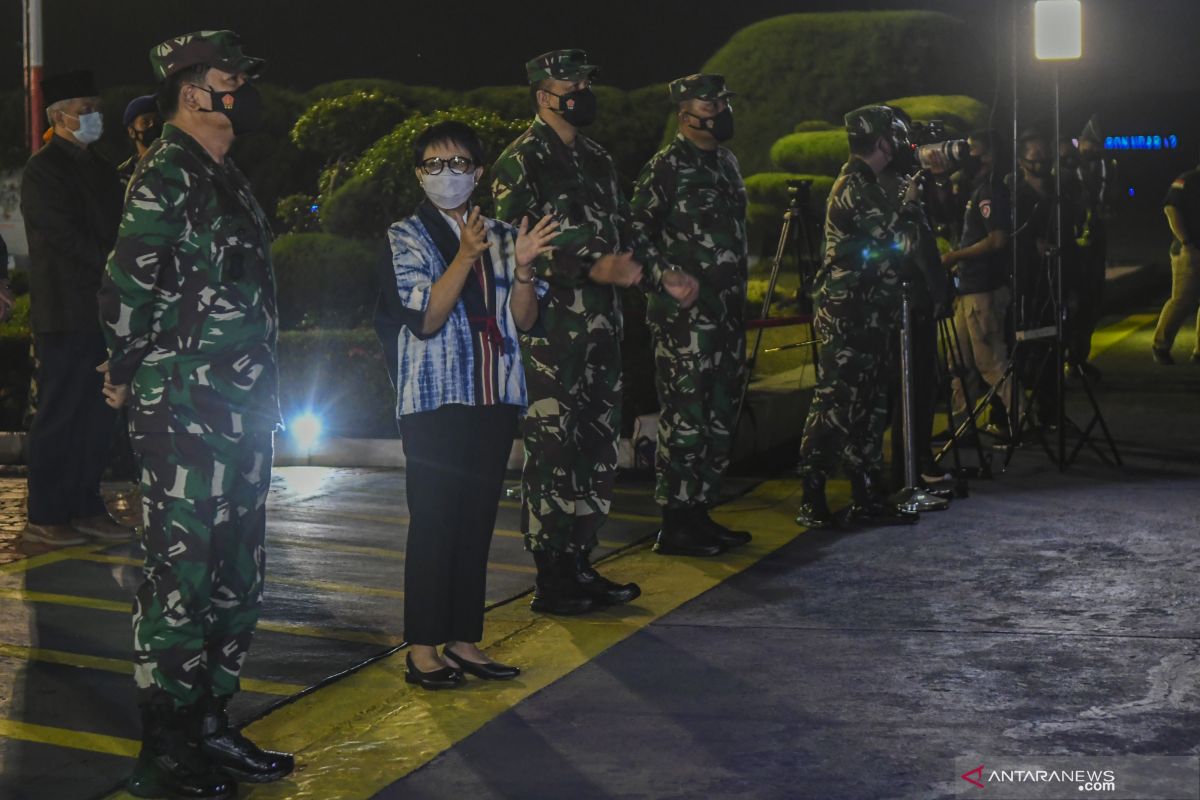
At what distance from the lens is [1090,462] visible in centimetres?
1076

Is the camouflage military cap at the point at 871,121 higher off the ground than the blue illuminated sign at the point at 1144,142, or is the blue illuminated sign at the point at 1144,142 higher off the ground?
the camouflage military cap at the point at 871,121

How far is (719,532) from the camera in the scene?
27.2 feet

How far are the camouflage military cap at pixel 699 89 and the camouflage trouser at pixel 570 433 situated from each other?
136 centimetres

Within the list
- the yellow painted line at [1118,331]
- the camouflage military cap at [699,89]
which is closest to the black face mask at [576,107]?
the camouflage military cap at [699,89]

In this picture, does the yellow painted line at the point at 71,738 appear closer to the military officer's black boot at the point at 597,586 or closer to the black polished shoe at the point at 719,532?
the military officer's black boot at the point at 597,586

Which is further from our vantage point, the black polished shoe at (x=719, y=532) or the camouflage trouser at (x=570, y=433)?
the black polished shoe at (x=719, y=532)

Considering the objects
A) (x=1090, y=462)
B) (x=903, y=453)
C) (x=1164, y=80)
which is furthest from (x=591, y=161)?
(x=1164, y=80)

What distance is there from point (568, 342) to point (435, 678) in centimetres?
161

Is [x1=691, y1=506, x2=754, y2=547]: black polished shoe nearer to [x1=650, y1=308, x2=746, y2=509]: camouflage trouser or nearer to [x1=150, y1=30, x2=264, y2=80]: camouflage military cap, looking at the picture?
[x1=650, y1=308, x2=746, y2=509]: camouflage trouser

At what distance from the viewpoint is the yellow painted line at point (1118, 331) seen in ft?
59.8

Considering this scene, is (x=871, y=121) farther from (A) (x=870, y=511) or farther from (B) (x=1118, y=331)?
(B) (x=1118, y=331)

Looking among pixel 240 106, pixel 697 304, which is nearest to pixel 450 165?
pixel 240 106

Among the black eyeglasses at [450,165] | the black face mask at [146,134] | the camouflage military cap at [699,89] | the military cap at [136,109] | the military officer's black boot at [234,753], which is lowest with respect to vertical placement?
the military officer's black boot at [234,753]

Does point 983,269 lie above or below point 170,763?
above
